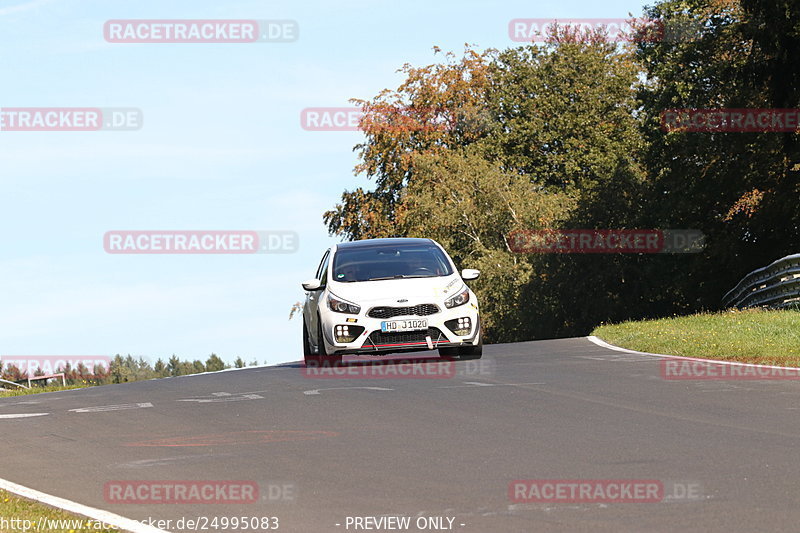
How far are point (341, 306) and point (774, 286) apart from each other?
15296 millimetres

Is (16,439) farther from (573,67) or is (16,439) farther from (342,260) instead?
(573,67)

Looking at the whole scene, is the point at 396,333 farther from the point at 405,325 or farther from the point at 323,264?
the point at 323,264

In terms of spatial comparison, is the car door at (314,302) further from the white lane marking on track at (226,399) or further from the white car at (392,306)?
the white lane marking on track at (226,399)

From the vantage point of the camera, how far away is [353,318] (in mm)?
18234

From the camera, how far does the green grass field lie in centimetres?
1869

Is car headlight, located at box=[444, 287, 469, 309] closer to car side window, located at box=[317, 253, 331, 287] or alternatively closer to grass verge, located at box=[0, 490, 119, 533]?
car side window, located at box=[317, 253, 331, 287]

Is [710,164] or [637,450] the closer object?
[637,450]

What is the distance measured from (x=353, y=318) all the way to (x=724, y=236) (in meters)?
29.8

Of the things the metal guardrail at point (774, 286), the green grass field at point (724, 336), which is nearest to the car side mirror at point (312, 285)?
the green grass field at point (724, 336)

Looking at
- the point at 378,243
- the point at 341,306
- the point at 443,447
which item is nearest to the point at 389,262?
the point at 378,243

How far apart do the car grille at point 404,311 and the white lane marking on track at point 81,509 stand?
352 inches

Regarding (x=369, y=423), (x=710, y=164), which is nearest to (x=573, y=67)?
(x=710, y=164)

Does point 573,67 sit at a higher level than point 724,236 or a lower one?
higher

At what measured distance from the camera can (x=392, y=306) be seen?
18.1 m
